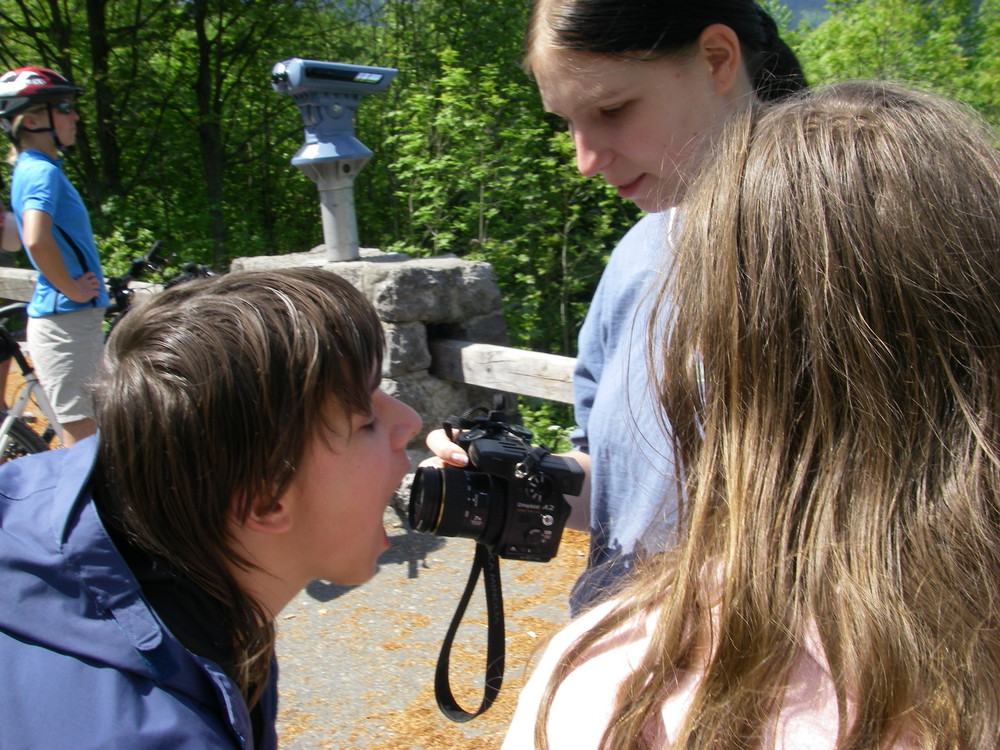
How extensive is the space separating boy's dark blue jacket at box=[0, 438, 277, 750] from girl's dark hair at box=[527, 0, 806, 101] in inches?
44.1

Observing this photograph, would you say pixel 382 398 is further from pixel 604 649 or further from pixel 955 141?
pixel 955 141

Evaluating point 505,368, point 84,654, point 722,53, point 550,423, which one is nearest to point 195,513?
point 84,654

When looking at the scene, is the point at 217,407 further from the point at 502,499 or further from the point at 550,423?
the point at 550,423

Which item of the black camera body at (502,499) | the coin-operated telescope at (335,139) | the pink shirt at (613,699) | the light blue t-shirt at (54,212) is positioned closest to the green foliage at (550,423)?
the coin-operated telescope at (335,139)

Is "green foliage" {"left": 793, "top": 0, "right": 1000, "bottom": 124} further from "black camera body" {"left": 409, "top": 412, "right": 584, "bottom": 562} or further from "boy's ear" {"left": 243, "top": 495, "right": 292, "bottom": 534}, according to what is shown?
"boy's ear" {"left": 243, "top": 495, "right": 292, "bottom": 534}

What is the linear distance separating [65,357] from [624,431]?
3347 millimetres

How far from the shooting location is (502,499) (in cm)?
163

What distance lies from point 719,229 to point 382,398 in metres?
0.76

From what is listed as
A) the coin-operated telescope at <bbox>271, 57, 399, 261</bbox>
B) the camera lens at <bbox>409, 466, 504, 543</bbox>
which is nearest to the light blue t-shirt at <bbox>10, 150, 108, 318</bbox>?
the coin-operated telescope at <bbox>271, 57, 399, 261</bbox>

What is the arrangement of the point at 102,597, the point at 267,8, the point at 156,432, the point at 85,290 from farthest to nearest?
1. the point at 267,8
2. the point at 85,290
3. the point at 156,432
4. the point at 102,597

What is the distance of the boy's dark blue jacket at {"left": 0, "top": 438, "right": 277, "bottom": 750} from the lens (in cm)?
101

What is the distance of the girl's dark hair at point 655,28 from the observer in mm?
1564

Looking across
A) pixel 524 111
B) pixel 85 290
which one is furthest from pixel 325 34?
pixel 85 290

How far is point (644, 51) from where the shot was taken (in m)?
1.59
